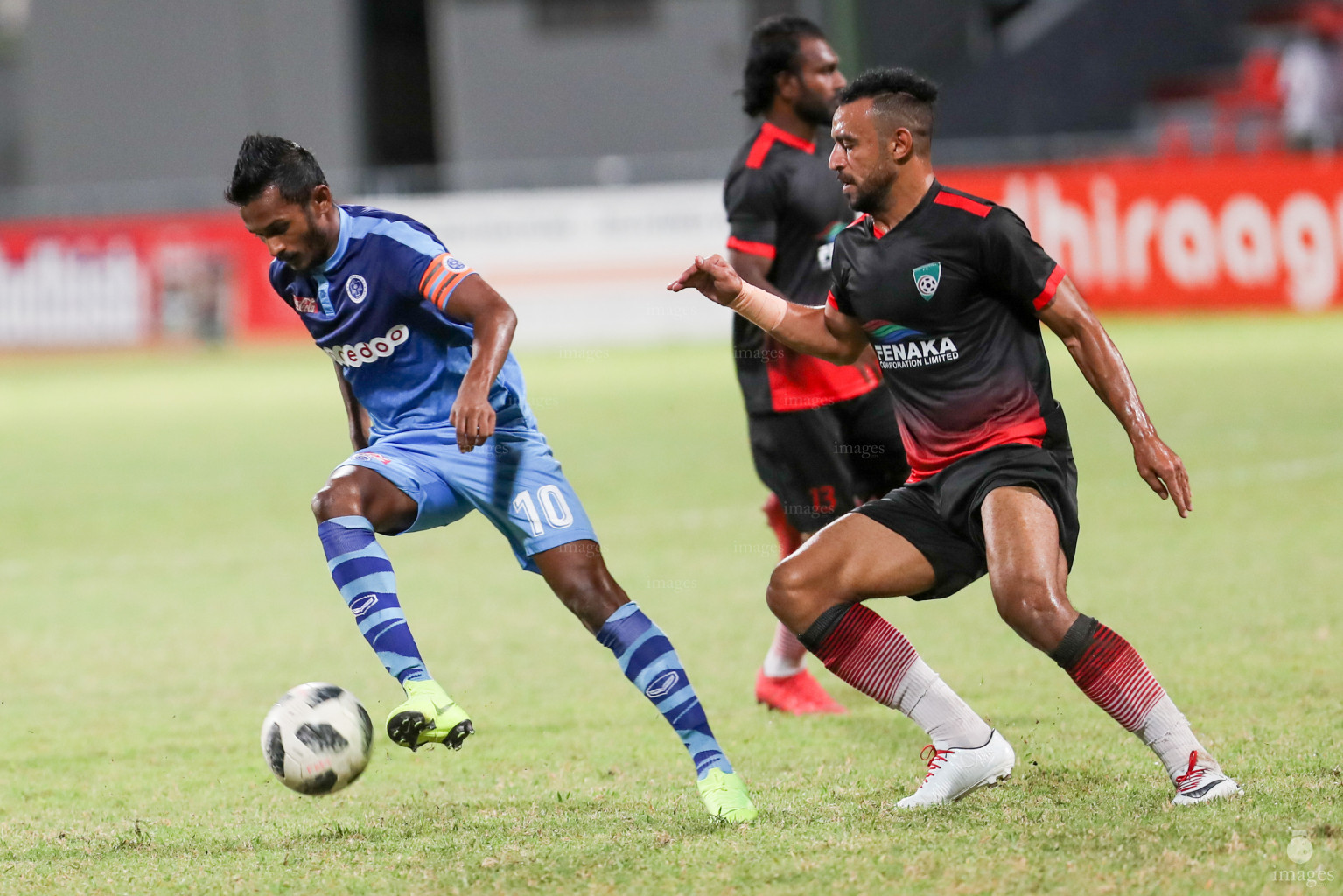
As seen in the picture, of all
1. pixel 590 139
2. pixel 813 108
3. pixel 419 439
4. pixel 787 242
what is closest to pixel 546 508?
pixel 419 439

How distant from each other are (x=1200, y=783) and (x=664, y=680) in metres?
1.47

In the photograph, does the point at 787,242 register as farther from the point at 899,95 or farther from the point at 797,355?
the point at 899,95

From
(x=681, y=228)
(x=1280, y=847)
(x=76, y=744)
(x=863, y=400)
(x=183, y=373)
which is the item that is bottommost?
(x=183, y=373)

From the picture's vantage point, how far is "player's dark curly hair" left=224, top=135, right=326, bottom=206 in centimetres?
470

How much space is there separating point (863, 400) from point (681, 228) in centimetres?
1619

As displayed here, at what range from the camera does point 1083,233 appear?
20766 millimetres

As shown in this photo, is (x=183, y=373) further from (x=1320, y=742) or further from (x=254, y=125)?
(x=1320, y=742)

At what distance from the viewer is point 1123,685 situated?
423 cm

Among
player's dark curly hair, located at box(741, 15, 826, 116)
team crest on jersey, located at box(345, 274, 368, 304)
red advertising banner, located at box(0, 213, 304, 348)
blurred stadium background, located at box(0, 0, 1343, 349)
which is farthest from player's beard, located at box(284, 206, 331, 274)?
red advertising banner, located at box(0, 213, 304, 348)

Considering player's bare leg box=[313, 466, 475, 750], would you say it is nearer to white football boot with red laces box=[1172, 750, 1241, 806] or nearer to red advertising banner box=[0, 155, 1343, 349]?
white football boot with red laces box=[1172, 750, 1241, 806]

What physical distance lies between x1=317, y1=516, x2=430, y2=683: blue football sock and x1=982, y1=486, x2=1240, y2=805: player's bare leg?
1.66 metres

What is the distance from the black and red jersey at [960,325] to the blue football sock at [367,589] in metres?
1.58

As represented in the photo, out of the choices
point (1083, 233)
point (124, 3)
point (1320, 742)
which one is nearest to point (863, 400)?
point (1320, 742)

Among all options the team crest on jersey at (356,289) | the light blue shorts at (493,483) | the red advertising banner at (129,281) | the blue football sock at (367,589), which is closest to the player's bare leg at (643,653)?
the light blue shorts at (493,483)
